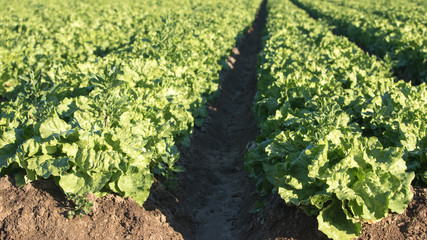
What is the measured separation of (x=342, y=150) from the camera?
14.5ft

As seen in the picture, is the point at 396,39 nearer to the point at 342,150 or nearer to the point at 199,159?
the point at 199,159

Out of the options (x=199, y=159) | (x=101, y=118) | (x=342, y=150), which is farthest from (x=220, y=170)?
(x=342, y=150)

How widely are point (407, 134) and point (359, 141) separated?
1020 millimetres

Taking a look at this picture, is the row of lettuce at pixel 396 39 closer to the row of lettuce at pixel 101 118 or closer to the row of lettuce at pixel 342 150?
the row of lettuce at pixel 342 150

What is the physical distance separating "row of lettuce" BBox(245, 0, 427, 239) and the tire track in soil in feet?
3.41

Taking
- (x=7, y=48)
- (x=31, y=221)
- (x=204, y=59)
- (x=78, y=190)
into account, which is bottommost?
(x=7, y=48)

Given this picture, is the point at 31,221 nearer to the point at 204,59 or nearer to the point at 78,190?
the point at 78,190

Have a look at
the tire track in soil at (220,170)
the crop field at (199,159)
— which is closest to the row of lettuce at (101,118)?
the crop field at (199,159)

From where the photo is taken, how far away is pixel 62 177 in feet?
15.3

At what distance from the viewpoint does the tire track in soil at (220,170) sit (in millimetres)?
6742

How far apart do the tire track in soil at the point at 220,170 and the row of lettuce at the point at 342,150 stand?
1041mm

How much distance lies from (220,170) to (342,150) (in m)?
4.43

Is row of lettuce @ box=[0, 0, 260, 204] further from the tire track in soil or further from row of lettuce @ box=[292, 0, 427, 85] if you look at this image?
row of lettuce @ box=[292, 0, 427, 85]

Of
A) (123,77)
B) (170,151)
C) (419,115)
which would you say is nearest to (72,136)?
(170,151)
